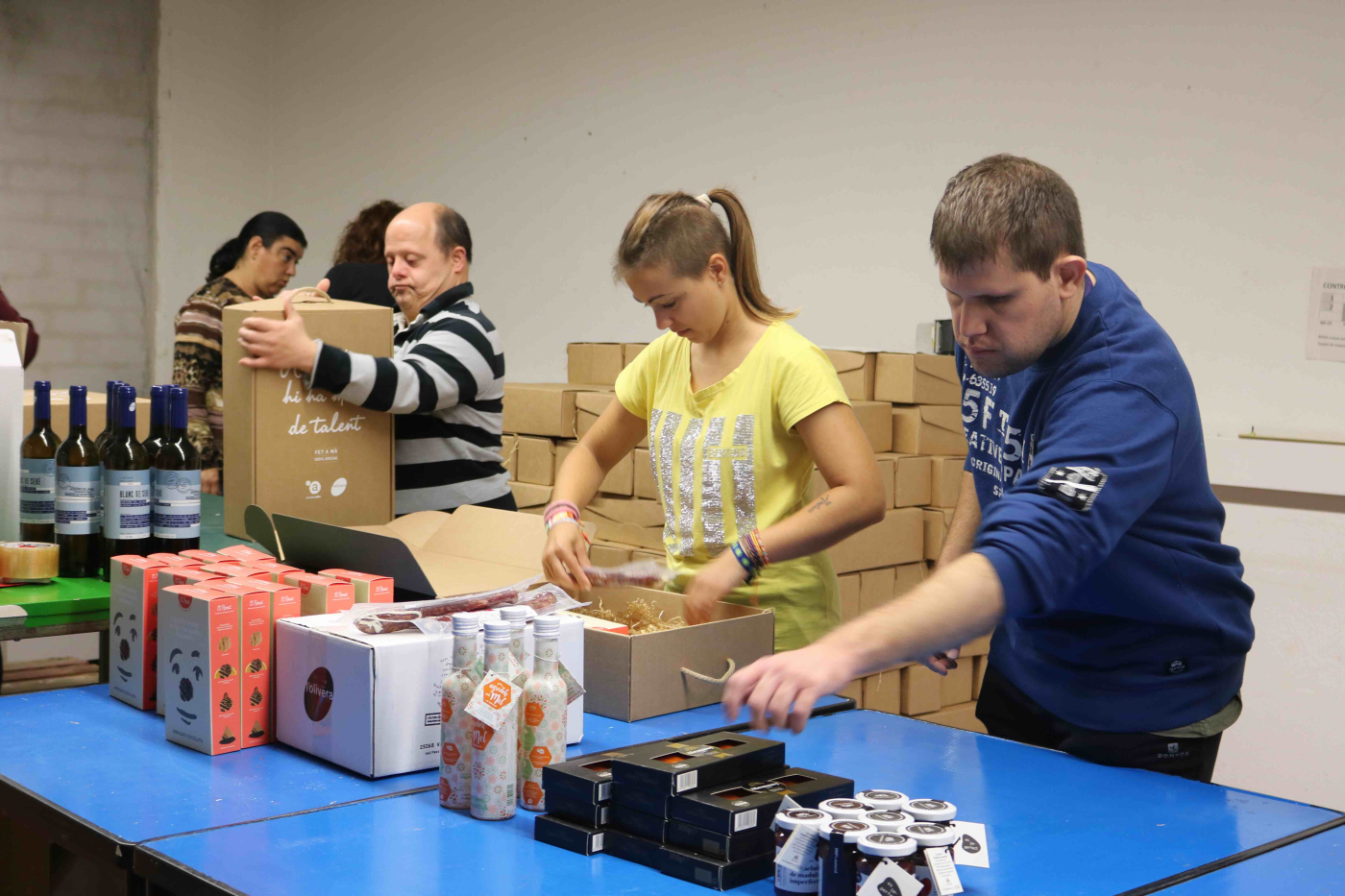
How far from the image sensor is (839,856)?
109 centimetres

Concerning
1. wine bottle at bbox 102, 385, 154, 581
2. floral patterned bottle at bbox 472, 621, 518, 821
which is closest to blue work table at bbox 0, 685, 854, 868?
floral patterned bottle at bbox 472, 621, 518, 821

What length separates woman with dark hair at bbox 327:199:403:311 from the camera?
386 cm

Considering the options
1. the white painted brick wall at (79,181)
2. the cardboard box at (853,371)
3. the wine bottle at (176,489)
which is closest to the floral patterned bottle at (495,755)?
the wine bottle at (176,489)

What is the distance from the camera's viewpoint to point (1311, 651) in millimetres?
3238

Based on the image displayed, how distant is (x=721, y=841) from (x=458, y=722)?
35 centimetres

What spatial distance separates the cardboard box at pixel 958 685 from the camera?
3498mm

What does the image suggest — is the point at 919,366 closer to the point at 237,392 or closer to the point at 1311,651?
the point at 1311,651

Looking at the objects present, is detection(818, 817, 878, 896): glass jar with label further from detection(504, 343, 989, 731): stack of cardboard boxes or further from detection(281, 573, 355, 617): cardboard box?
detection(504, 343, 989, 731): stack of cardboard boxes

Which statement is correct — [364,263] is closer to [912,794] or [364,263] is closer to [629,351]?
[629,351]

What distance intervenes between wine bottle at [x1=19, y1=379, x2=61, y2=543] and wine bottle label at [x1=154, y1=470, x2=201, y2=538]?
1.01 ft

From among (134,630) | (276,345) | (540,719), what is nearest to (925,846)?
(540,719)

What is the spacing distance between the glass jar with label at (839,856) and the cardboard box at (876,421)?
2185 mm

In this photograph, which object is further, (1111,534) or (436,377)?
(436,377)

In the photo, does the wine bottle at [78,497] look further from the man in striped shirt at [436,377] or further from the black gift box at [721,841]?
the black gift box at [721,841]
